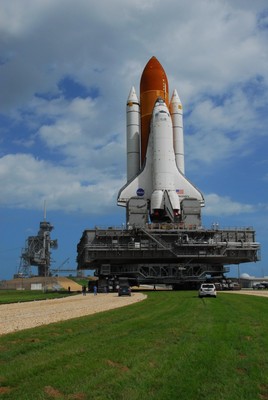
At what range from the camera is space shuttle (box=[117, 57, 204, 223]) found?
218ft

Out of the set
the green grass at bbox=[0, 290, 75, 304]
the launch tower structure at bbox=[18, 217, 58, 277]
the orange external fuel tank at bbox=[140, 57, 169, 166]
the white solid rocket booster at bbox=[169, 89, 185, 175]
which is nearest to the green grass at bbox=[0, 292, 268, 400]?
the green grass at bbox=[0, 290, 75, 304]

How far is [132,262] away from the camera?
2677 inches

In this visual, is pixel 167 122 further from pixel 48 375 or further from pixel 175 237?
pixel 48 375

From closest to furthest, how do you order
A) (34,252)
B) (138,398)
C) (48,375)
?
(138,398), (48,375), (34,252)

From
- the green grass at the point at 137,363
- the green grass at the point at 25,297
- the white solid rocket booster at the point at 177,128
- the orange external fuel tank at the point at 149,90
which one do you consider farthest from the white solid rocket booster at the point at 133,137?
the green grass at the point at 137,363

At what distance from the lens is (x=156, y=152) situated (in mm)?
67562

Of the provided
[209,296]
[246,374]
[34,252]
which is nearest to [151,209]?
[209,296]

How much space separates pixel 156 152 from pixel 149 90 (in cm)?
1159

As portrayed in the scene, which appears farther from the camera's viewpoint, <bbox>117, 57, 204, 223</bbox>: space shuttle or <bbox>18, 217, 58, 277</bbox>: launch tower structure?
<bbox>18, 217, 58, 277</bbox>: launch tower structure

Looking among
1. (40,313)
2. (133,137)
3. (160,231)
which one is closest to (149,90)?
(133,137)

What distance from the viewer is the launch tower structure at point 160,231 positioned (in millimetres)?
65188

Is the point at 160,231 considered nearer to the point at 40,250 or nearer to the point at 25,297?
the point at 25,297

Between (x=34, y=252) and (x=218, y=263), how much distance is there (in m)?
69.7

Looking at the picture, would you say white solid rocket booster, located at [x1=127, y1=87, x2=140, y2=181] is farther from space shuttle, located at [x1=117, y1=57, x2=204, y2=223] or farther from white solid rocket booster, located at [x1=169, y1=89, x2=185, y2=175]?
white solid rocket booster, located at [x1=169, y1=89, x2=185, y2=175]
